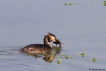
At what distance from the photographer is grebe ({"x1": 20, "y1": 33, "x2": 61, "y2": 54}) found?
15.4 metres

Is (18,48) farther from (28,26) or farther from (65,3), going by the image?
(65,3)

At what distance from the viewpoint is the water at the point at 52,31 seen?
45.3 feet

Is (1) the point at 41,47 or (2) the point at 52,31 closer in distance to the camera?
(1) the point at 41,47

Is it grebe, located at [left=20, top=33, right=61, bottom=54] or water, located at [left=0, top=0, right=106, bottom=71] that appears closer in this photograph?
water, located at [left=0, top=0, right=106, bottom=71]

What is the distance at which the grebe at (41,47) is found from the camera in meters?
15.4

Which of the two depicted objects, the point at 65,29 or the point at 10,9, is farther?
→ the point at 10,9

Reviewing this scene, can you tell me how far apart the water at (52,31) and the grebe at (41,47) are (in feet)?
1.22

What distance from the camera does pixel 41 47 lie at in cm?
1580

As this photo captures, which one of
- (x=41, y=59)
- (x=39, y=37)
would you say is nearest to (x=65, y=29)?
(x=39, y=37)

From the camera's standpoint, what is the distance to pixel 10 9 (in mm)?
23047

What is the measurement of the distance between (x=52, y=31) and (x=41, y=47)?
3.01 meters

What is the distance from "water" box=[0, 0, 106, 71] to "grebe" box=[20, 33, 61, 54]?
0.37 metres

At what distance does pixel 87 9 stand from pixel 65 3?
6.17 feet

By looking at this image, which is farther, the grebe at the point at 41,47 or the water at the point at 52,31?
the grebe at the point at 41,47
